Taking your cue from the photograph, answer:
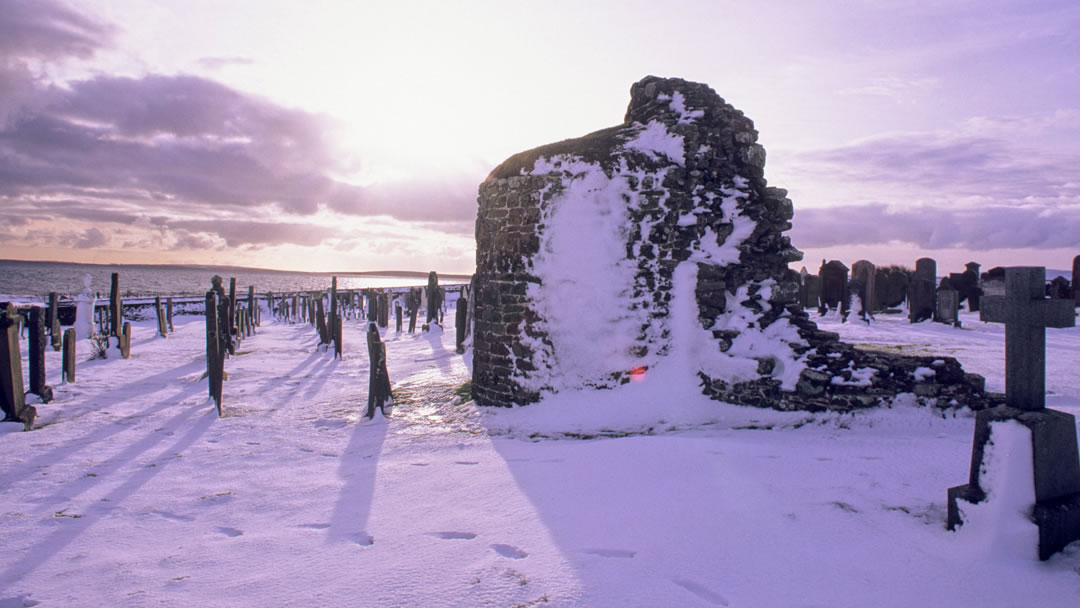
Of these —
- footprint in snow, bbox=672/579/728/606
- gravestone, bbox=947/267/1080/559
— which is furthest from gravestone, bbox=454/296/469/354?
gravestone, bbox=947/267/1080/559

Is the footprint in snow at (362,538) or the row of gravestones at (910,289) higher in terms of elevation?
the row of gravestones at (910,289)

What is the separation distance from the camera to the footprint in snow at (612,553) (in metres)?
2.78

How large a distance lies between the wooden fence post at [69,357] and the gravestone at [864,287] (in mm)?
15971

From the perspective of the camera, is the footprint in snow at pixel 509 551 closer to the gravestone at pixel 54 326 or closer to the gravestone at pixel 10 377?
the gravestone at pixel 10 377

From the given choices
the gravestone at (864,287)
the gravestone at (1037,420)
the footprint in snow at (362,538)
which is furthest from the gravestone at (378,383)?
the gravestone at (864,287)

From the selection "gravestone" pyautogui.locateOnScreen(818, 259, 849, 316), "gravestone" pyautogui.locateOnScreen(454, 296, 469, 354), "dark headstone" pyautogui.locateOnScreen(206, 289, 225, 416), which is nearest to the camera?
"dark headstone" pyautogui.locateOnScreen(206, 289, 225, 416)

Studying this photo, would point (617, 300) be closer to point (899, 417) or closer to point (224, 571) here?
point (899, 417)

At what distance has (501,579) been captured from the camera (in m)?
2.62

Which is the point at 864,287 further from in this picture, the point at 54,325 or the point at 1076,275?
the point at 54,325

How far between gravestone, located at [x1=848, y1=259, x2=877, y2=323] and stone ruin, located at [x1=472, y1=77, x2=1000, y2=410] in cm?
890

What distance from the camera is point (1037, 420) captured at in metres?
2.69

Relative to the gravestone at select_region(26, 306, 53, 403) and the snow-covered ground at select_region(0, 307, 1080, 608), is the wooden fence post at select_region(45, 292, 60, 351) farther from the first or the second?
the snow-covered ground at select_region(0, 307, 1080, 608)

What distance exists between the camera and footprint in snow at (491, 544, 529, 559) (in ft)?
9.34

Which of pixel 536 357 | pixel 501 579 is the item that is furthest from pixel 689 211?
pixel 501 579
